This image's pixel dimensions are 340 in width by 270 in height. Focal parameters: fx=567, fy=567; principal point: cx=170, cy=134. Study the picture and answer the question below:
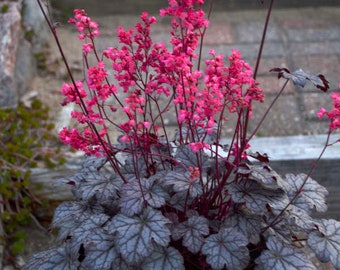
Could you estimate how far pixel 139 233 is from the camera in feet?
4.68

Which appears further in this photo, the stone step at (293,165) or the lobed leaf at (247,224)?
the stone step at (293,165)

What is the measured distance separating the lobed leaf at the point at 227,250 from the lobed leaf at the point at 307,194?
0.86 feet

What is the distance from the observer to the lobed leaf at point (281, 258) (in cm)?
146

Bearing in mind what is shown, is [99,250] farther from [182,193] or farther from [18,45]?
[18,45]

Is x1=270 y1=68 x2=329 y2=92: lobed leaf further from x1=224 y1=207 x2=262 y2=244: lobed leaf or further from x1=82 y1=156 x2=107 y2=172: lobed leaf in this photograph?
x1=82 y1=156 x2=107 y2=172: lobed leaf

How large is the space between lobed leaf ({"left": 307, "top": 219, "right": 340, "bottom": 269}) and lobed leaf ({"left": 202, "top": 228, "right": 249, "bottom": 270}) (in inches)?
8.4

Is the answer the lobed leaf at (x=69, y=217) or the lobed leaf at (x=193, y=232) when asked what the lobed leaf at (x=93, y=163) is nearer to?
the lobed leaf at (x=69, y=217)

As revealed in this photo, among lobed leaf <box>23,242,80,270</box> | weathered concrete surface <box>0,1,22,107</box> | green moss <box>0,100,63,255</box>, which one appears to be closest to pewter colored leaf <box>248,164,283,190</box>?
lobed leaf <box>23,242,80,270</box>

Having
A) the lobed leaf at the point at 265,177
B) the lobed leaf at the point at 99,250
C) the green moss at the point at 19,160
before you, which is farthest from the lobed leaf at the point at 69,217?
the green moss at the point at 19,160

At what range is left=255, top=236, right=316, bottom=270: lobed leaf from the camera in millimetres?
1462

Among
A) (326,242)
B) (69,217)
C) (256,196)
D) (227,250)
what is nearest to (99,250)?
(69,217)

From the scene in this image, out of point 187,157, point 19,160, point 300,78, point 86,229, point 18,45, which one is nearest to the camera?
point 300,78

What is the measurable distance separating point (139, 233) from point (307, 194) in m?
0.57

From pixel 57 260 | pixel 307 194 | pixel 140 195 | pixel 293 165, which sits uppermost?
pixel 140 195
